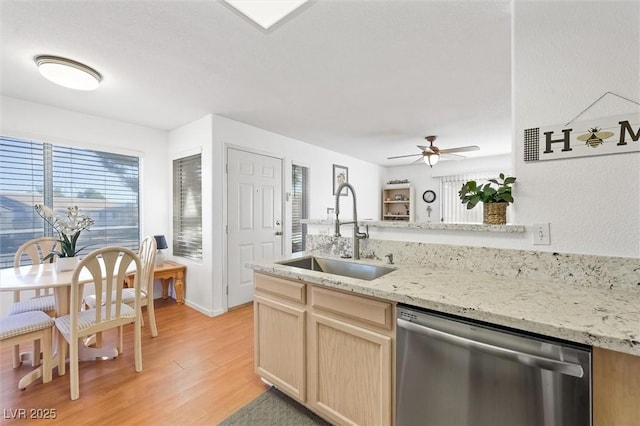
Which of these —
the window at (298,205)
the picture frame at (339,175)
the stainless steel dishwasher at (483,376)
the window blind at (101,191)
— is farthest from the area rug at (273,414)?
the picture frame at (339,175)

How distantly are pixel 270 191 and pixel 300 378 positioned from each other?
8.77ft

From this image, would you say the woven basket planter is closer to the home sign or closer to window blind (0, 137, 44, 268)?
the home sign

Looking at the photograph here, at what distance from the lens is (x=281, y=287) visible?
1662 millimetres

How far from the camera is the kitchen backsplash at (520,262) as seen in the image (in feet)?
3.94

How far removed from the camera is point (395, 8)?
4.96 feet

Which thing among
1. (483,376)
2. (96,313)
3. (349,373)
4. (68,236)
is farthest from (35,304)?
(483,376)

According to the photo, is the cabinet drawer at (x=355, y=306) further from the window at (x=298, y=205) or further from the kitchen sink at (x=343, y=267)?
the window at (x=298, y=205)

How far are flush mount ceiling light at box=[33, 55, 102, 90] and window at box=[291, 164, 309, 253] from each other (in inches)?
101

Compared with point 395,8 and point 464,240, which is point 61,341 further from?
point 395,8

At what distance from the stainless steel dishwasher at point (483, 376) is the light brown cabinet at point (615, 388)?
3 centimetres

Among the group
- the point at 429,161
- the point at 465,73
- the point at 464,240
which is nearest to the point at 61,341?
the point at 464,240

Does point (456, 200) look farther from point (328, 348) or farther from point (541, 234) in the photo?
point (328, 348)

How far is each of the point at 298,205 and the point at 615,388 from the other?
385cm

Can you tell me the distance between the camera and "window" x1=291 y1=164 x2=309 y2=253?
14.1 feet
